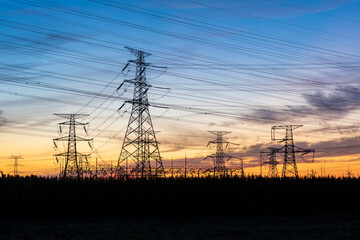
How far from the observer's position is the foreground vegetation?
27234 millimetres

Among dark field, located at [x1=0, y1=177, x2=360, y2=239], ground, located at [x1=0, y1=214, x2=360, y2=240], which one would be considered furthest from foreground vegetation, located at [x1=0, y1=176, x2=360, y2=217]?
ground, located at [x1=0, y1=214, x2=360, y2=240]

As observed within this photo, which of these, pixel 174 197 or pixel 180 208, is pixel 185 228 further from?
pixel 174 197

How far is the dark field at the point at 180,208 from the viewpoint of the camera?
21780mm

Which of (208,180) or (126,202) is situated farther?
(208,180)

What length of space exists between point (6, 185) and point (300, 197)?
2041 cm

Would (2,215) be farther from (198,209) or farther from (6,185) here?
(198,209)

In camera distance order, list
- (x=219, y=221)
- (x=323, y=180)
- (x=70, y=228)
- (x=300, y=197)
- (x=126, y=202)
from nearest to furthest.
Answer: (x=70, y=228) → (x=219, y=221) → (x=126, y=202) → (x=300, y=197) → (x=323, y=180)

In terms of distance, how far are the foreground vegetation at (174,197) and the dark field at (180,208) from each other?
62mm

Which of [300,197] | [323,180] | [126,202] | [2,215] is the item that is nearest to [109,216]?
[126,202]

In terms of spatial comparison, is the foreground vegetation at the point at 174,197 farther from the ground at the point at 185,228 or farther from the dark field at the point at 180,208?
the ground at the point at 185,228

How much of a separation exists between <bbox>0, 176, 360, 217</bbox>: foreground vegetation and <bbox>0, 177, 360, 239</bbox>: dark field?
0.06 meters

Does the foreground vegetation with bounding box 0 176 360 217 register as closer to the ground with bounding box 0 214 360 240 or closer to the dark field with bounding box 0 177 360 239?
the dark field with bounding box 0 177 360 239

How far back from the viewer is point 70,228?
883 inches

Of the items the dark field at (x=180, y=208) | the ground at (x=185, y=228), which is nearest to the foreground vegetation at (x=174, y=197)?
the dark field at (x=180, y=208)
